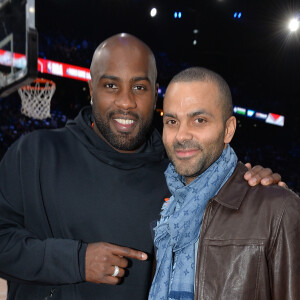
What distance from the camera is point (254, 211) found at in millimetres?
1357

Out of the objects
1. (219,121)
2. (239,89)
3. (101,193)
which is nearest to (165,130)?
(219,121)

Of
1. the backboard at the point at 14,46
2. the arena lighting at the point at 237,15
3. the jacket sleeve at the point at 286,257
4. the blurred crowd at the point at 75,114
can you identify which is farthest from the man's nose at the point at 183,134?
the arena lighting at the point at 237,15

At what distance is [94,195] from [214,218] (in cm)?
63

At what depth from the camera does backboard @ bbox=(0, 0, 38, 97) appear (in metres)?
2.45

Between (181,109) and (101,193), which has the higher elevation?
(181,109)

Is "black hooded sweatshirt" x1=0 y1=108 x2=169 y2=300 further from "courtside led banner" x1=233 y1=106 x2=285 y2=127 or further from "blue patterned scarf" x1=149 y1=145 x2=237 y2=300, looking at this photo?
"courtside led banner" x1=233 y1=106 x2=285 y2=127

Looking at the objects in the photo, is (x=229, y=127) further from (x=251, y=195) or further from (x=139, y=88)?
(x=139, y=88)

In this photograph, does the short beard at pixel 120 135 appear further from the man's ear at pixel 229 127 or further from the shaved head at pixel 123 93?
the man's ear at pixel 229 127

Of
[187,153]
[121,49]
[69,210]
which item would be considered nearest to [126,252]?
[69,210]

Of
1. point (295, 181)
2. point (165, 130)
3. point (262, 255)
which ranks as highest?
point (295, 181)

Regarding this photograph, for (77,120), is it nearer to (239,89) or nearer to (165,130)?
(165,130)

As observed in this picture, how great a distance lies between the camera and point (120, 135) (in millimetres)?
1903

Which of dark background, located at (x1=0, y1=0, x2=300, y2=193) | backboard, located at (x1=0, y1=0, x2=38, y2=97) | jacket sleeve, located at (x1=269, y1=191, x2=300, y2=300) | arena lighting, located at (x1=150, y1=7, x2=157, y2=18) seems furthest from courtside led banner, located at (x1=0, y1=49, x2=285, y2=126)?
arena lighting, located at (x1=150, y1=7, x2=157, y2=18)

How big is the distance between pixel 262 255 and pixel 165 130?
0.70 m
